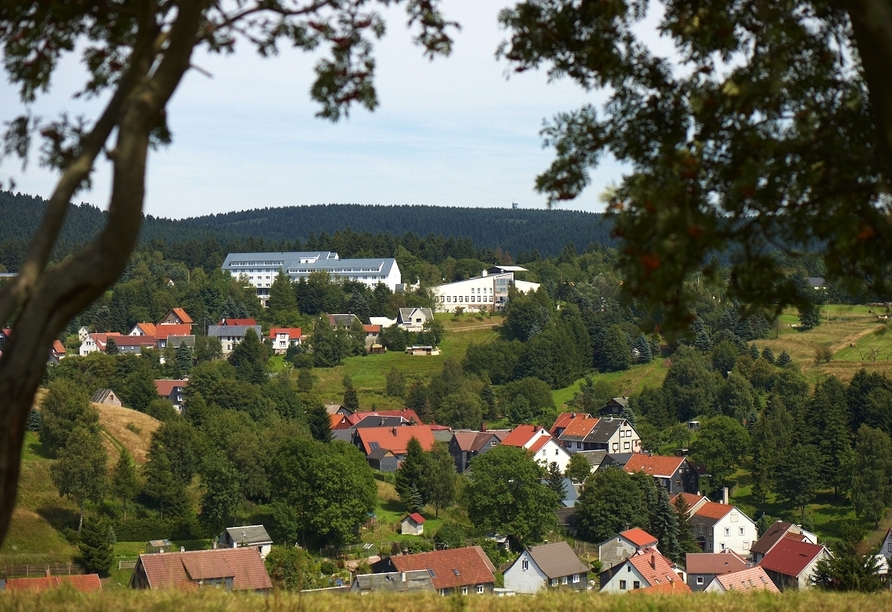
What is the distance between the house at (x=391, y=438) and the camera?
54.9 metres

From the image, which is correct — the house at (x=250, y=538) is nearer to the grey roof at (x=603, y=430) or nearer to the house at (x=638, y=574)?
the house at (x=638, y=574)

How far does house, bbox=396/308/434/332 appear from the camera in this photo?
8981 centimetres

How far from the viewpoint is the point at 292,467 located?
A: 3800 cm

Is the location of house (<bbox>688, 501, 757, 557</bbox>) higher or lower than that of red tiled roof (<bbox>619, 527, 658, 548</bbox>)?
lower

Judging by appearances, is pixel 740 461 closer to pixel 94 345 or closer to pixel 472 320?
pixel 472 320

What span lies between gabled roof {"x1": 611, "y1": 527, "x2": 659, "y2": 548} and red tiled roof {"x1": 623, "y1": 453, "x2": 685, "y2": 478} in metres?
10.7

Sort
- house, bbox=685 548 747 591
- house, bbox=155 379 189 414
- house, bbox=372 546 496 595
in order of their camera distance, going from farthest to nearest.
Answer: house, bbox=155 379 189 414 < house, bbox=685 548 747 591 < house, bbox=372 546 496 595

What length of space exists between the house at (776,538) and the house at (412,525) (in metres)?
12.1

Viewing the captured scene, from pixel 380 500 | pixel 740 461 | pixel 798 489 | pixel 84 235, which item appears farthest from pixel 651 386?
pixel 84 235

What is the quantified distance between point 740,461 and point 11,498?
170 feet

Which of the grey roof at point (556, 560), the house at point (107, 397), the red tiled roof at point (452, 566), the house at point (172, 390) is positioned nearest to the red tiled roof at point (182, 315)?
the house at point (172, 390)

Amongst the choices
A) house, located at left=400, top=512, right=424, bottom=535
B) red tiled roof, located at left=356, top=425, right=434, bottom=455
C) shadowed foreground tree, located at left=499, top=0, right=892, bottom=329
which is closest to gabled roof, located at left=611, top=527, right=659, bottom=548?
house, located at left=400, top=512, right=424, bottom=535

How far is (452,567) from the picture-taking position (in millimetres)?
29578

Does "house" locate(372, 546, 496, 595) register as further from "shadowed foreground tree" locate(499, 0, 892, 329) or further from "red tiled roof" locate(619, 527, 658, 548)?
"shadowed foreground tree" locate(499, 0, 892, 329)
